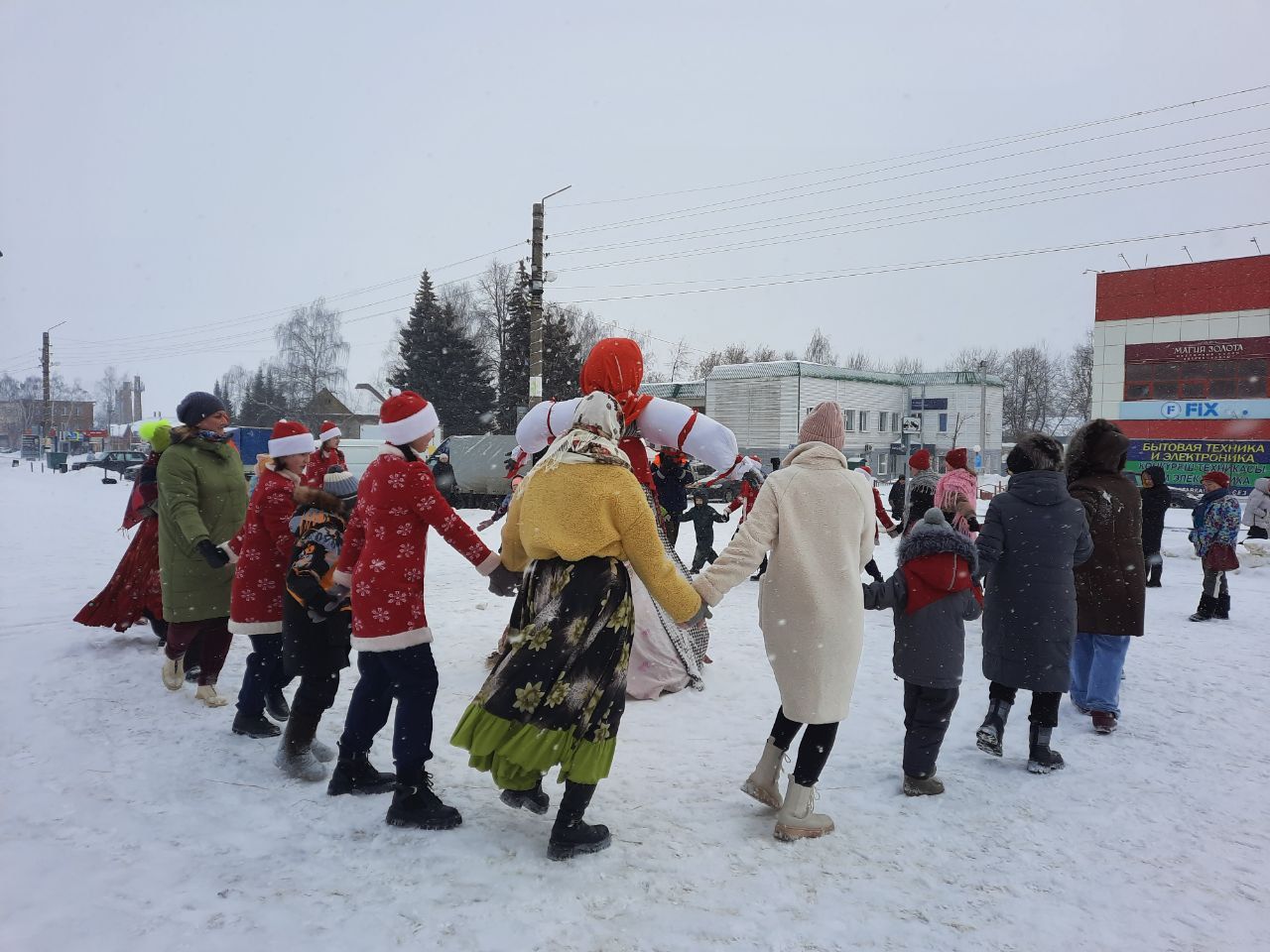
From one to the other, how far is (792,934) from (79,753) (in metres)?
3.61

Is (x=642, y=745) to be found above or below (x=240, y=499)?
below

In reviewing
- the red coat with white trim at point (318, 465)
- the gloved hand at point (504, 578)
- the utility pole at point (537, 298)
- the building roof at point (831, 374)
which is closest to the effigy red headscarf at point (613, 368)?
the gloved hand at point (504, 578)

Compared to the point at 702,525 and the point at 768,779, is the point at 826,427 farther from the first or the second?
the point at 702,525

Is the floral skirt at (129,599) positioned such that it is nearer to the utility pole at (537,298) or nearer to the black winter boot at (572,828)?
the black winter boot at (572,828)

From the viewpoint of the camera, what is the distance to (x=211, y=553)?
4.43m

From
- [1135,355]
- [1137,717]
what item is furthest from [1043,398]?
[1137,717]

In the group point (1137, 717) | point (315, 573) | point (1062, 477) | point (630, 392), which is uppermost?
point (630, 392)

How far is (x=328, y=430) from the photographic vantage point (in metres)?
5.78

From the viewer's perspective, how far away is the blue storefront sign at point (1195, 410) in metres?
23.6

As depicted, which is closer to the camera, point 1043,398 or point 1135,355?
point 1135,355

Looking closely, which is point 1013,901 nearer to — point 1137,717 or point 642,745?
point 642,745

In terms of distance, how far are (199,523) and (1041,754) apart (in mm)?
4691

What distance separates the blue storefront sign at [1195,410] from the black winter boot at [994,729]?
81.9 ft

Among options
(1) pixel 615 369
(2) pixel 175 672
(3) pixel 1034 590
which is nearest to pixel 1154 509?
(3) pixel 1034 590
